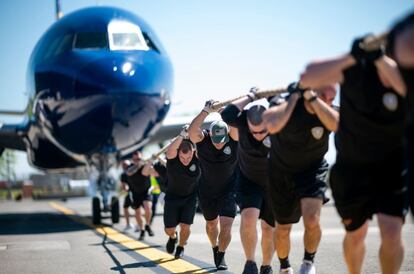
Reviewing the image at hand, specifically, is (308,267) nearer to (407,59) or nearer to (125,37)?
(407,59)

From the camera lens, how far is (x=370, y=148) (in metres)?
4.14

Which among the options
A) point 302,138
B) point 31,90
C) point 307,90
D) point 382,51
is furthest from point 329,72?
point 31,90

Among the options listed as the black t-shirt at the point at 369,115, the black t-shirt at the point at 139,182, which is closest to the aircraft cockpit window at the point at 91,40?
the black t-shirt at the point at 139,182

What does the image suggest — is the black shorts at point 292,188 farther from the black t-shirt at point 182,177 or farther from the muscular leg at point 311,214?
the black t-shirt at point 182,177

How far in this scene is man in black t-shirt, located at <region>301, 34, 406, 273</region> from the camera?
13.1 feet

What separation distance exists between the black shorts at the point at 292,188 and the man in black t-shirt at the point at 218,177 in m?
2.11

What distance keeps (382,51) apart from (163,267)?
4.63m

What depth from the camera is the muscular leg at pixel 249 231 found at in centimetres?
644

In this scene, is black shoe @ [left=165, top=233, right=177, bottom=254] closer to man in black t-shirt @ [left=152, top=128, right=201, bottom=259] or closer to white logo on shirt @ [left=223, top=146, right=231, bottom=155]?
man in black t-shirt @ [left=152, top=128, right=201, bottom=259]

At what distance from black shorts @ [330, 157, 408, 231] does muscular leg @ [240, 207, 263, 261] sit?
211 cm

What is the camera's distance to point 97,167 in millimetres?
15312

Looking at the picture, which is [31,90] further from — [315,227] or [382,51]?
[382,51]

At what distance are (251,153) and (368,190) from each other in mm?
2342

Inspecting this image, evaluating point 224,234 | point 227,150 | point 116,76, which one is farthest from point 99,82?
point 224,234
